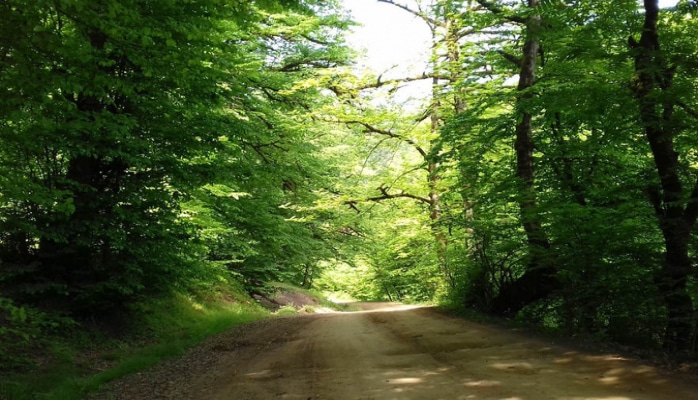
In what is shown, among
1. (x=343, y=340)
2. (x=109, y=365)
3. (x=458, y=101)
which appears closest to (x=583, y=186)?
(x=343, y=340)

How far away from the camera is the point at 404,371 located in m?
6.35

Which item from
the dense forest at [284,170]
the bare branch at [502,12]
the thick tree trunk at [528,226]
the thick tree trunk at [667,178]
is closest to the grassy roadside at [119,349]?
the dense forest at [284,170]

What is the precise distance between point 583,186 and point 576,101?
7.09ft

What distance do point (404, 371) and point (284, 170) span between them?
33.1ft

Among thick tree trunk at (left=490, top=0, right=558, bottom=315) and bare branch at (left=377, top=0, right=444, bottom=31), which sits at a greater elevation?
bare branch at (left=377, top=0, right=444, bottom=31)

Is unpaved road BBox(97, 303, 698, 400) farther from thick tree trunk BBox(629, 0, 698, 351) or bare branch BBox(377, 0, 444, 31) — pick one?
bare branch BBox(377, 0, 444, 31)

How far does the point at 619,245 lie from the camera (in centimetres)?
775

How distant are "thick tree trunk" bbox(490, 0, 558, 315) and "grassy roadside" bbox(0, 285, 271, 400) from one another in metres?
7.21

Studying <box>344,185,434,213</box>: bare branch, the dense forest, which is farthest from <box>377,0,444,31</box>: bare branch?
<box>344,185,434,213</box>: bare branch

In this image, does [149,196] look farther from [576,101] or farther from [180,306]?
[576,101]

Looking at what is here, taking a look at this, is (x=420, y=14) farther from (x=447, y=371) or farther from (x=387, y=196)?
(x=447, y=371)

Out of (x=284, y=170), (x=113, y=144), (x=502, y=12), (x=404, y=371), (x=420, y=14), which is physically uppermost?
(x=420, y=14)

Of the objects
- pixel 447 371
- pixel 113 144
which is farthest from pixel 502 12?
pixel 113 144

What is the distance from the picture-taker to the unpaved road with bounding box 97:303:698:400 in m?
5.14
